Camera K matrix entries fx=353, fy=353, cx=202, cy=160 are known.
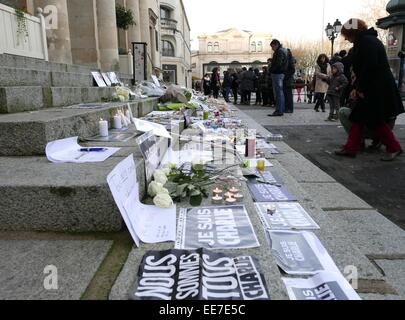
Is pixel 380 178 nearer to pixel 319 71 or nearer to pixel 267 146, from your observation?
pixel 267 146

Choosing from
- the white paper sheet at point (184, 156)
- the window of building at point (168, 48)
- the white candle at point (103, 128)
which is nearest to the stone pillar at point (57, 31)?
the white candle at point (103, 128)

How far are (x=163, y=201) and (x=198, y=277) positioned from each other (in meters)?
0.84

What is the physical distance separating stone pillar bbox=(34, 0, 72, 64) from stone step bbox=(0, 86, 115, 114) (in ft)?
13.8

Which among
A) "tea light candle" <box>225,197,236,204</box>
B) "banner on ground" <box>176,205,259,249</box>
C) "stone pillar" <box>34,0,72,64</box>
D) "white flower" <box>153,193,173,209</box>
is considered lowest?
"banner on ground" <box>176,205,259,249</box>

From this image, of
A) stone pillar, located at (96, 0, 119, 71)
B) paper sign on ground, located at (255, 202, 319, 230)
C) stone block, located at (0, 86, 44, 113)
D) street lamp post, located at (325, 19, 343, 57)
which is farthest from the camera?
street lamp post, located at (325, 19, 343, 57)

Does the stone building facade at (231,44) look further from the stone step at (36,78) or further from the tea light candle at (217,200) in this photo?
the tea light candle at (217,200)

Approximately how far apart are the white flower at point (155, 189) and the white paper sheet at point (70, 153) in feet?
1.44

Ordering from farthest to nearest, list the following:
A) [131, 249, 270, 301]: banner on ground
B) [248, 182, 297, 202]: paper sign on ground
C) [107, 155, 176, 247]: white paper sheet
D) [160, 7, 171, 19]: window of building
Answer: [160, 7, 171, 19]: window of building
[248, 182, 297, 202]: paper sign on ground
[107, 155, 176, 247]: white paper sheet
[131, 249, 270, 301]: banner on ground

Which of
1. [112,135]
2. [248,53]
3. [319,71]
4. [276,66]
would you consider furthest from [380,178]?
[248,53]

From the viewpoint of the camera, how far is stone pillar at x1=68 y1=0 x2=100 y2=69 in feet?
40.2

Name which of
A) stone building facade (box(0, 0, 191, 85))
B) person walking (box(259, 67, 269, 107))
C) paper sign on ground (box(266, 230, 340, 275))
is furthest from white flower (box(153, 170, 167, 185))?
person walking (box(259, 67, 269, 107))

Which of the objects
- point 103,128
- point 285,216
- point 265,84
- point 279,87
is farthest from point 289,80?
point 285,216

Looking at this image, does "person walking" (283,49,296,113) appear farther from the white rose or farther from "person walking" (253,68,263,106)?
the white rose
